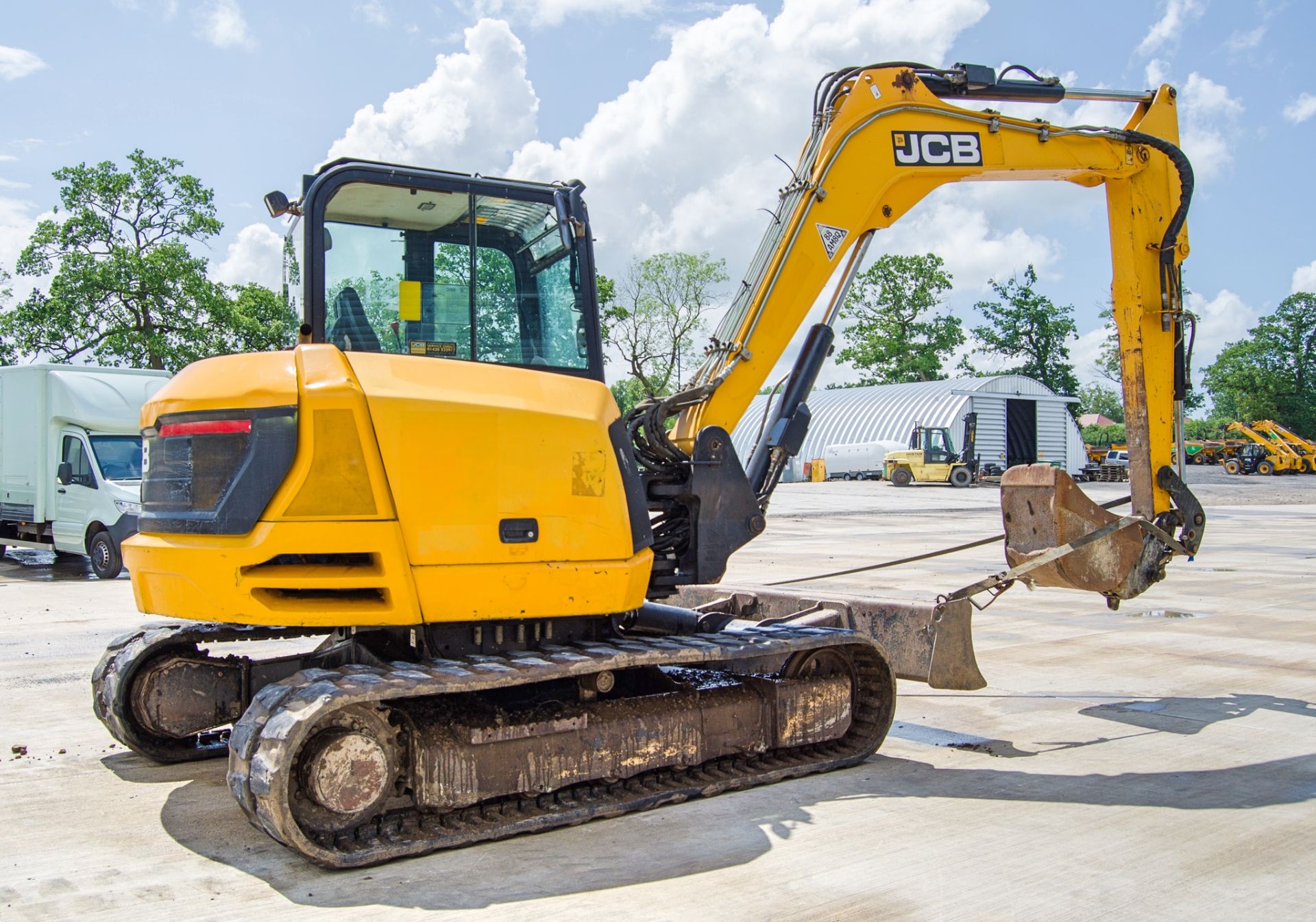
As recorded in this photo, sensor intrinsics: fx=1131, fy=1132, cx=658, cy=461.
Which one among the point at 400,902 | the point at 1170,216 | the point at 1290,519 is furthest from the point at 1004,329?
the point at 400,902

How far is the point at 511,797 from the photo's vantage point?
5.33m

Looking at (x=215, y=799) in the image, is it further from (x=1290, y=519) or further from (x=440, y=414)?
(x=1290, y=519)

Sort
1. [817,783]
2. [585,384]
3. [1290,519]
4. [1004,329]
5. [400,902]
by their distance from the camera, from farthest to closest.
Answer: [1004,329] → [1290,519] → [817,783] → [585,384] → [400,902]

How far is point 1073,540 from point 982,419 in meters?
48.7

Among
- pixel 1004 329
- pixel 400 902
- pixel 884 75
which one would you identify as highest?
pixel 1004 329

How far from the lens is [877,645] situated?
20.5 feet

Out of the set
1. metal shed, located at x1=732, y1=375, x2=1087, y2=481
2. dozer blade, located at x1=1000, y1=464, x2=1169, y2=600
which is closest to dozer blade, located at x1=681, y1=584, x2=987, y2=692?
dozer blade, located at x1=1000, y1=464, x2=1169, y2=600

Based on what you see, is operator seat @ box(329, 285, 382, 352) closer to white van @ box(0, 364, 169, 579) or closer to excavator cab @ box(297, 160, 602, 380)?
excavator cab @ box(297, 160, 602, 380)

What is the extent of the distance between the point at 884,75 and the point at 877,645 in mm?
3472

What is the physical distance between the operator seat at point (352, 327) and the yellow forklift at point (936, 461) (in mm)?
44417

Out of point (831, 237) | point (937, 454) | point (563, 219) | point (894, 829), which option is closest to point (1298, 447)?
point (937, 454)

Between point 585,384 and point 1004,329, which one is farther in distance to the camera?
point 1004,329

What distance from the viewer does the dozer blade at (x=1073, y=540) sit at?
720cm

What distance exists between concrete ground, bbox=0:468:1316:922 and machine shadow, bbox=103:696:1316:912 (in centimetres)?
2
